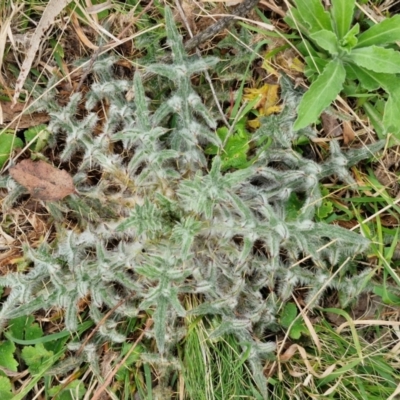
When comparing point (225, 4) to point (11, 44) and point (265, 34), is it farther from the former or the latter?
point (11, 44)

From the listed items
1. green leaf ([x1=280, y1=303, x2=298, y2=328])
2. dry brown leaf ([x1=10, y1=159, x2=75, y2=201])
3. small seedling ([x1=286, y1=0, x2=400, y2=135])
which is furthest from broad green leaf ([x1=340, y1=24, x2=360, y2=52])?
dry brown leaf ([x1=10, y1=159, x2=75, y2=201])

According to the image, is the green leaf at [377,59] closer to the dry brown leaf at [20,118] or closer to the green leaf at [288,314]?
the green leaf at [288,314]

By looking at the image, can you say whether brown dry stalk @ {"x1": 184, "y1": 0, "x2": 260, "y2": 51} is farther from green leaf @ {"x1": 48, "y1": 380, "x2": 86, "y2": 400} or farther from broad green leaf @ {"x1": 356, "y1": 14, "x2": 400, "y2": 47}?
green leaf @ {"x1": 48, "y1": 380, "x2": 86, "y2": 400}

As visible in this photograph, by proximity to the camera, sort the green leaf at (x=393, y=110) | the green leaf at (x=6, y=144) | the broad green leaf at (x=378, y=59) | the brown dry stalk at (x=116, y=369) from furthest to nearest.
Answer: the green leaf at (x=6, y=144) → the brown dry stalk at (x=116, y=369) → the green leaf at (x=393, y=110) → the broad green leaf at (x=378, y=59)

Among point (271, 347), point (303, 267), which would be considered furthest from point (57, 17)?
point (271, 347)

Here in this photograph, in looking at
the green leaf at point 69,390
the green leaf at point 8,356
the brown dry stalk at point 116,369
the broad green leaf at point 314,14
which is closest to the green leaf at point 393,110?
the broad green leaf at point 314,14

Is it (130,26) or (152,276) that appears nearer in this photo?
(152,276)
